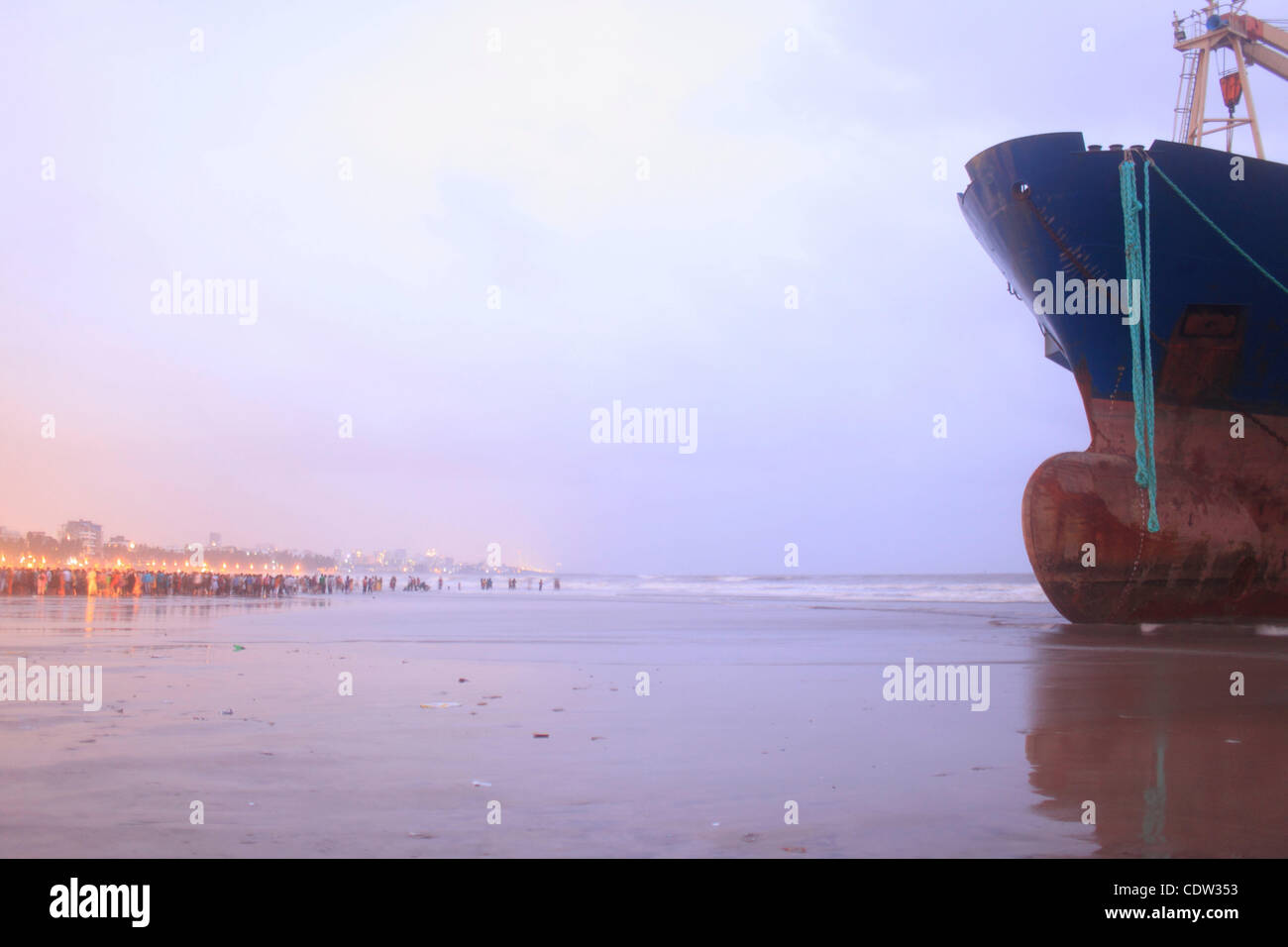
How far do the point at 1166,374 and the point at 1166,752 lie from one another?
12797mm

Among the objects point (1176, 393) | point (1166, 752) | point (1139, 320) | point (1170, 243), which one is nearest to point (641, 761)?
point (1166, 752)

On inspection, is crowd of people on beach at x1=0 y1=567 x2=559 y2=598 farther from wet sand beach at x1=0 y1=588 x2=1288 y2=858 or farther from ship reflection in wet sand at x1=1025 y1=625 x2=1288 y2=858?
ship reflection in wet sand at x1=1025 y1=625 x2=1288 y2=858

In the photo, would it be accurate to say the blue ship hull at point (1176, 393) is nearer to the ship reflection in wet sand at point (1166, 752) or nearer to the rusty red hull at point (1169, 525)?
the rusty red hull at point (1169, 525)

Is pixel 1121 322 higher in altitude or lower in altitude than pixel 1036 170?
lower

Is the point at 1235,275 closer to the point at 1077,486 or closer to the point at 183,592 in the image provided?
the point at 1077,486

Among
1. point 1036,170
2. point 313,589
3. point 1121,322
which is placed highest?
point 1036,170

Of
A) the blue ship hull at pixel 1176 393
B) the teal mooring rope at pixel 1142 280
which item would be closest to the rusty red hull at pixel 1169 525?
the blue ship hull at pixel 1176 393

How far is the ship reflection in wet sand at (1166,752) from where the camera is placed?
13.4 feet

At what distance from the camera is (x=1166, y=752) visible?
5902 millimetres

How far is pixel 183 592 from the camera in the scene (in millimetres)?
47938

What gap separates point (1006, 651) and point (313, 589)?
2157 inches
